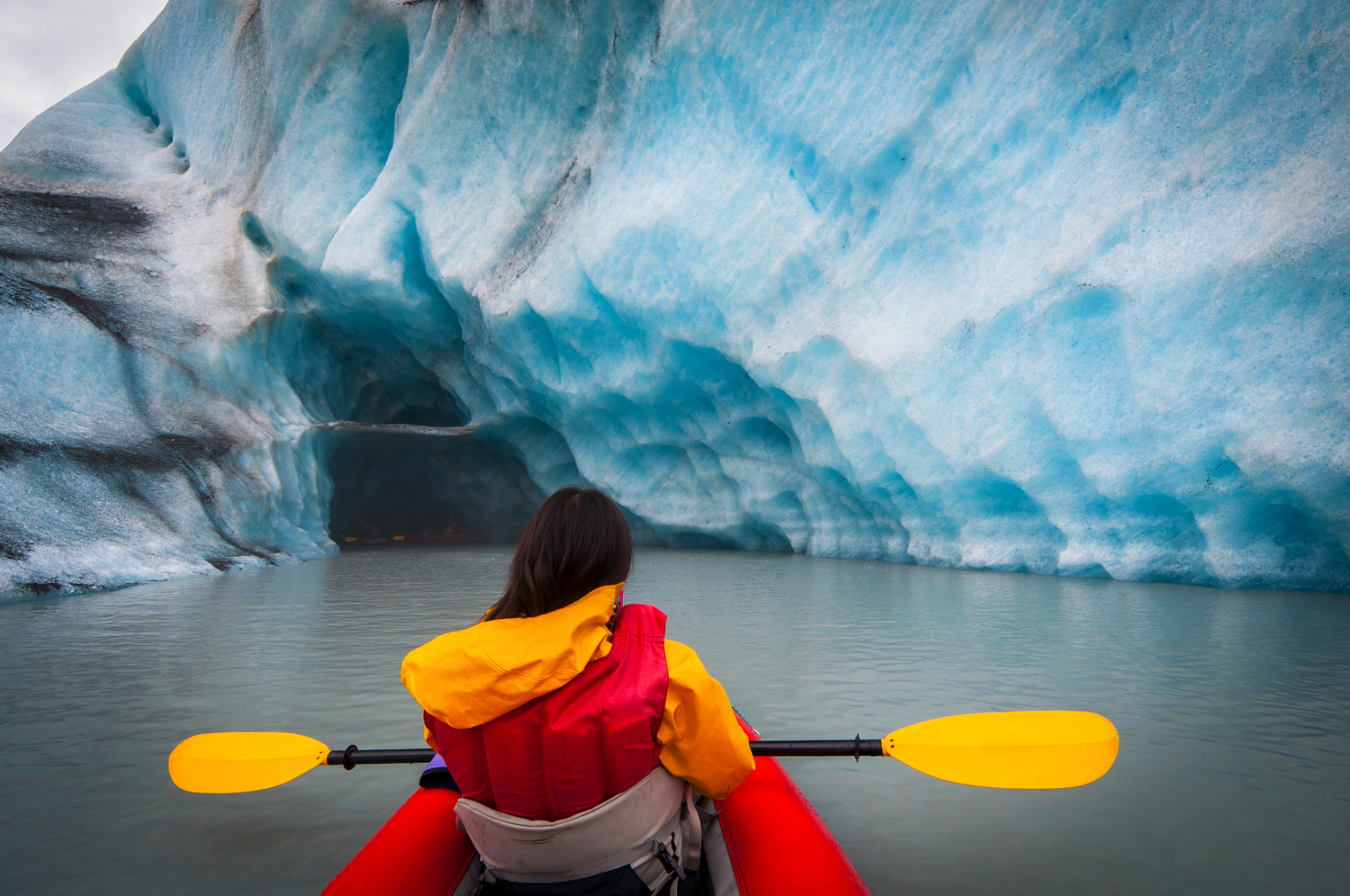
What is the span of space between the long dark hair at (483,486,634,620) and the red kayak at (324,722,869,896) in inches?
18.5

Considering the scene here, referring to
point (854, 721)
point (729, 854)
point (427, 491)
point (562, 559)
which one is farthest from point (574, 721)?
point (427, 491)

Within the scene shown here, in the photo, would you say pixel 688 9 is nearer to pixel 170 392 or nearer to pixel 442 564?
pixel 442 564

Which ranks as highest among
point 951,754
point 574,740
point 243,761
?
point 574,740

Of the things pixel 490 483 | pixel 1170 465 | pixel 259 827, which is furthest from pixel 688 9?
pixel 490 483

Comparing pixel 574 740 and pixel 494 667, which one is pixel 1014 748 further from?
pixel 494 667

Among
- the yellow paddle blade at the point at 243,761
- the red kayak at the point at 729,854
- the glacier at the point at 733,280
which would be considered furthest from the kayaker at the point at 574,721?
the glacier at the point at 733,280

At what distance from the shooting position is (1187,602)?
4734mm

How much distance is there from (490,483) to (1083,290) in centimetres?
1169

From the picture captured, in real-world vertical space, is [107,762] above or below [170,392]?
below

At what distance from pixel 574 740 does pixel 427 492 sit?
1537cm

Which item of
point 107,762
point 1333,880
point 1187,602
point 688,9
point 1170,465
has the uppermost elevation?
point 688,9

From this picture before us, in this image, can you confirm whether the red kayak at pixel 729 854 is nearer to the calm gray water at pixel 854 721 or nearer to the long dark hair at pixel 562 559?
the calm gray water at pixel 854 721

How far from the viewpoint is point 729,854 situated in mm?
1301

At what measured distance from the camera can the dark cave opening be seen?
13842mm
